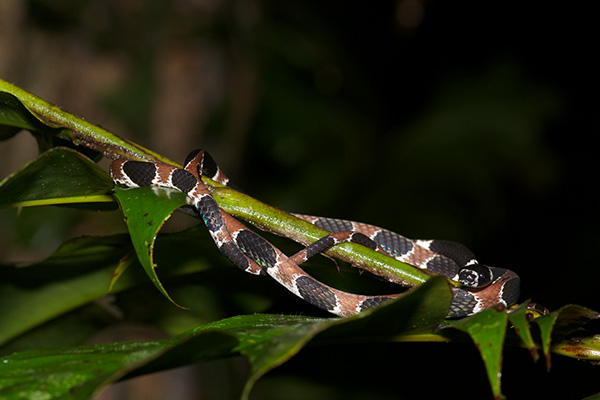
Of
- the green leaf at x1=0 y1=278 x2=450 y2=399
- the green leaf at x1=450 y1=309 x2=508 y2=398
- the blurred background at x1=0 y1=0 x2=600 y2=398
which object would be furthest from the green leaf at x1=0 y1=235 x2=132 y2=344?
the blurred background at x1=0 y1=0 x2=600 y2=398

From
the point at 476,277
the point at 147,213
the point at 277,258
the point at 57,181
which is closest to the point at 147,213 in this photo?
the point at 147,213

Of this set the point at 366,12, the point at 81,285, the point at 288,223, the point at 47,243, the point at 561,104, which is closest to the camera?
the point at 288,223

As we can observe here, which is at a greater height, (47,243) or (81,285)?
(81,285)

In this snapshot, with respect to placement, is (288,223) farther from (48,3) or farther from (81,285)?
(48,3)

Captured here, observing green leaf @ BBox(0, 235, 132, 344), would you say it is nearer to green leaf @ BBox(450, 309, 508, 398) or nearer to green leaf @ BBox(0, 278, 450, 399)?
green leaf @ BBox(0, 278, 450, 399)

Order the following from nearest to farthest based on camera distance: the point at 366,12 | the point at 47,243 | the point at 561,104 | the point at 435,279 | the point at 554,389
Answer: the point at 435,279 → the point at 554,389 → the point at 47,243 → the point at 561,104 → the point at 366,12

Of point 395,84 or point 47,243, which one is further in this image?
point 395,84

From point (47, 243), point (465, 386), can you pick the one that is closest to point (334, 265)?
point (465, 386)
